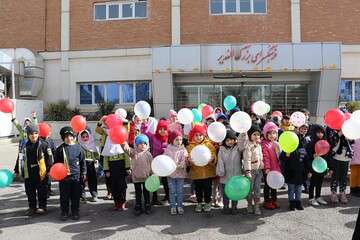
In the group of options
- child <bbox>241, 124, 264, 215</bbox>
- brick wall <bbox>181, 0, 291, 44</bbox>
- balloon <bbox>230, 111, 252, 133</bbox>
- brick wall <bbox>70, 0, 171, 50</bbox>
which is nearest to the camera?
balloon <bbox>230, 111, 252, 133</bbox>

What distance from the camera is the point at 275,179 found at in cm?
596

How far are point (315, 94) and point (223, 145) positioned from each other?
12155mm

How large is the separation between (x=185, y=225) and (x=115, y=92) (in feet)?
48.0

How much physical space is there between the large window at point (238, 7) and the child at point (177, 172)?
13.5 m

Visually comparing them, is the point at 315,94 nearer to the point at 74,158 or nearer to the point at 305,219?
the point at 305,219

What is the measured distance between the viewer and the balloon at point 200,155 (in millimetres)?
5816

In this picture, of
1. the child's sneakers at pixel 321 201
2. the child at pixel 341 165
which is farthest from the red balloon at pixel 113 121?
the child at pixel 341 165

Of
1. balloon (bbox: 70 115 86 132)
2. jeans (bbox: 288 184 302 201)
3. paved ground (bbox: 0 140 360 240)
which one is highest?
balloon (bbox: 70 115 86 132)

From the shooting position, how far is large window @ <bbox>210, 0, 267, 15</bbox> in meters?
18.6

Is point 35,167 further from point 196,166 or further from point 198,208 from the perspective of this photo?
point 198,208

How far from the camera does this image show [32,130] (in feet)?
20.5

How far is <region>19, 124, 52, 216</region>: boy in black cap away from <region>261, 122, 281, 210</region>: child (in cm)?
332

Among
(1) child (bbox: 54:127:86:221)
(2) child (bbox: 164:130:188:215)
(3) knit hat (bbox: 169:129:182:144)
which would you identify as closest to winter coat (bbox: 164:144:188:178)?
(2) child (bbox: 164:130:188:215)

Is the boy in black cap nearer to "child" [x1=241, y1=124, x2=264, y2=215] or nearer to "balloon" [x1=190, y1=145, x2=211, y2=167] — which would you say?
"balloon" [x1=190, y1=145, x2=211, y2=167]
